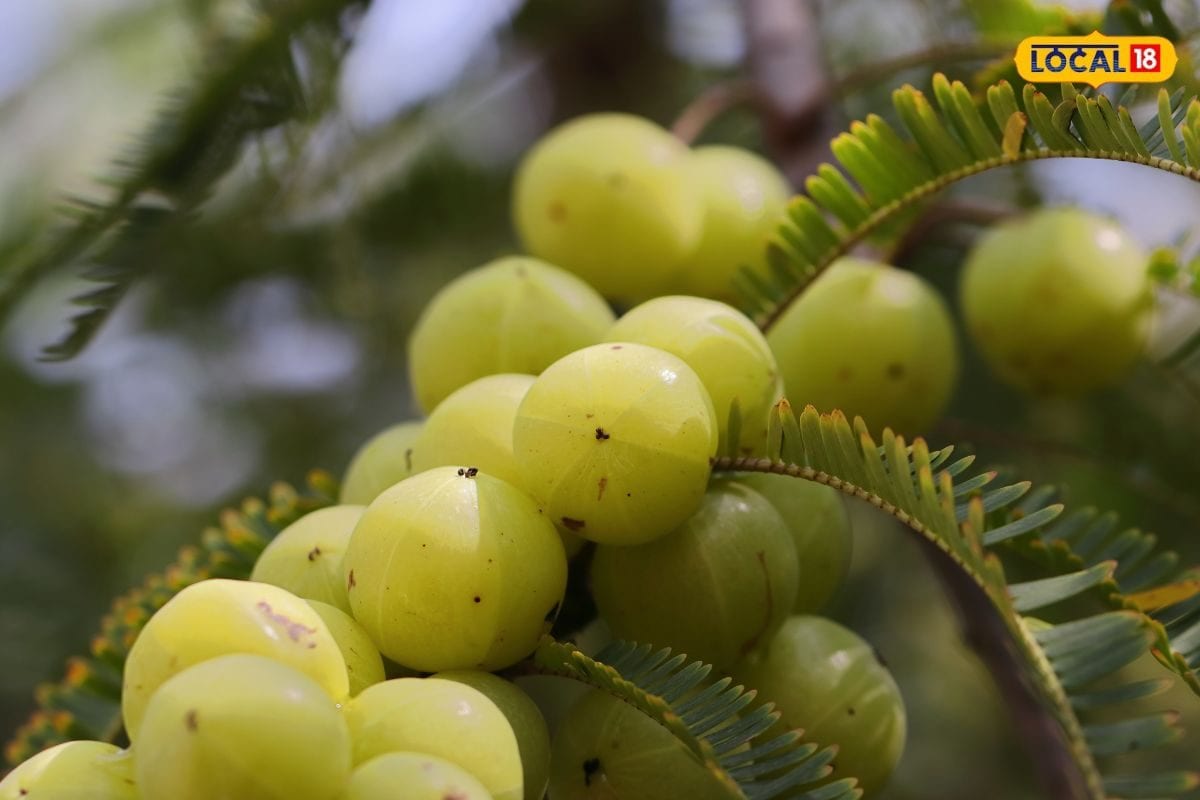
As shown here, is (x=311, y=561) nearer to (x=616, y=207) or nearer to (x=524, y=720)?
(x=524, y=720)

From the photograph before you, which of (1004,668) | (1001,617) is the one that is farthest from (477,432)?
(1004,668)

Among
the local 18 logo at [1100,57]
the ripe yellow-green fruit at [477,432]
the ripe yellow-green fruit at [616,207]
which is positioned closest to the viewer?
the ripe yellow-green fruit at [477,432]

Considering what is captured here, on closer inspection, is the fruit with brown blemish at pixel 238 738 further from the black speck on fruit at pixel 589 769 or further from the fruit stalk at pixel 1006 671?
the fruit stalk at pixel 1006 671

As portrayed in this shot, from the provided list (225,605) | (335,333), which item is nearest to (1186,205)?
(335,333)

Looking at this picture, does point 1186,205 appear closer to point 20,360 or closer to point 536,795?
point 536,795

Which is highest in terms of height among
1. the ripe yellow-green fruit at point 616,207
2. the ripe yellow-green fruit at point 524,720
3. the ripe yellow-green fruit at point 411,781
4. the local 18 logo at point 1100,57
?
the local 18 logo at point 1100,57

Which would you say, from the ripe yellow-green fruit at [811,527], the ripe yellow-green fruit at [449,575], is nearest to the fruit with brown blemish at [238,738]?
the ripe yellow-green fruit at [449,575]
